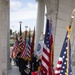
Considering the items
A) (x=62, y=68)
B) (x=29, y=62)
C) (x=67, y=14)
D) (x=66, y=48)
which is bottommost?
(x=29, y=62)

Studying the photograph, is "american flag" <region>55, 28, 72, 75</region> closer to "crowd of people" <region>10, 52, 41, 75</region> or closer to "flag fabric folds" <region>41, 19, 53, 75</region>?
"flag fabric folds" <region>41, 19, 53, 75</region>

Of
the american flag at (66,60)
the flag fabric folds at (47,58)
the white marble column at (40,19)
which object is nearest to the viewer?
the american flag at (66,60)

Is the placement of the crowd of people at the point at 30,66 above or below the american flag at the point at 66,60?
below

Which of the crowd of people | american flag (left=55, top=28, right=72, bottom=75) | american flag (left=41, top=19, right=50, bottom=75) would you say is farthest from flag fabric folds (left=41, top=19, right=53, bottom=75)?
the crowd of people

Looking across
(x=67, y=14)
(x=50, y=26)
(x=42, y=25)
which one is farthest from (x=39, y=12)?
(x=50, y=26)

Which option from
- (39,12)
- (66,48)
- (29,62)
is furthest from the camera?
(39,12)

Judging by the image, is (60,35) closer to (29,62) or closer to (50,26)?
(50,26)

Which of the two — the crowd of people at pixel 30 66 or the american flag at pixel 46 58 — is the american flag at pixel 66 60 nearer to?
the american flag at pixel 46 58

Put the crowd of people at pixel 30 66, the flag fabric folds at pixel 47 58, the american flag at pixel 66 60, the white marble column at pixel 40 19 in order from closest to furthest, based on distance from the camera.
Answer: the american flag at pixel 66 60 < the flag fabric folds at pixel 47 58 < the crowd of people at pixel 30 66 < the white marble column at pixel 40 19

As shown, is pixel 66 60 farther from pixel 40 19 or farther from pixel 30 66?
pixel 40 19

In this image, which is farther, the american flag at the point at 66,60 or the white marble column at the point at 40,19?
the white marble column at the point at 40,19

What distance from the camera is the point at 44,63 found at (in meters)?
9.63

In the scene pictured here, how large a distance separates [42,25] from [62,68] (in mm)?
13273

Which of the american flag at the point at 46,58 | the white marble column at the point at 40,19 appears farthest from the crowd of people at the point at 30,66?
the white marble column at the point at 40,19
